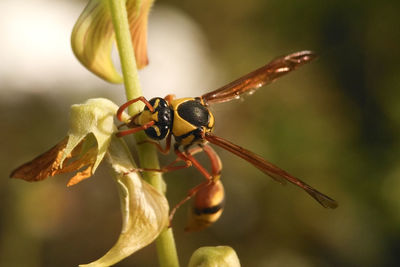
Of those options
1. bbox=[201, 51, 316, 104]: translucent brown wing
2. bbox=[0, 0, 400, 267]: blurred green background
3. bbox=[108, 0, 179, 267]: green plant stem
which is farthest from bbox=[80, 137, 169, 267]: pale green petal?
bbox=[0, 0, 400, 267]: blurred green background

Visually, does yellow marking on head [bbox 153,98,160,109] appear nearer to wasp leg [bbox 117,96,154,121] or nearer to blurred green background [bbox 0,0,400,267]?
wasp leg [bbox 117,96,154,121]

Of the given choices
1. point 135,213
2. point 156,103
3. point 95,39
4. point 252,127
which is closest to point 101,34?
point 95,39

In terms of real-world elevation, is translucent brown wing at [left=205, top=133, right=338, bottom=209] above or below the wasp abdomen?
below

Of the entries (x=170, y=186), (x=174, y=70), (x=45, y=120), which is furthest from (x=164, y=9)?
(x=170, y=186)

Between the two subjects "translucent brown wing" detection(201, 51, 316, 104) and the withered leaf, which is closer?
the withered leaf

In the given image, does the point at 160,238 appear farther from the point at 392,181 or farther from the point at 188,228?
Answer: the point at 392,181
